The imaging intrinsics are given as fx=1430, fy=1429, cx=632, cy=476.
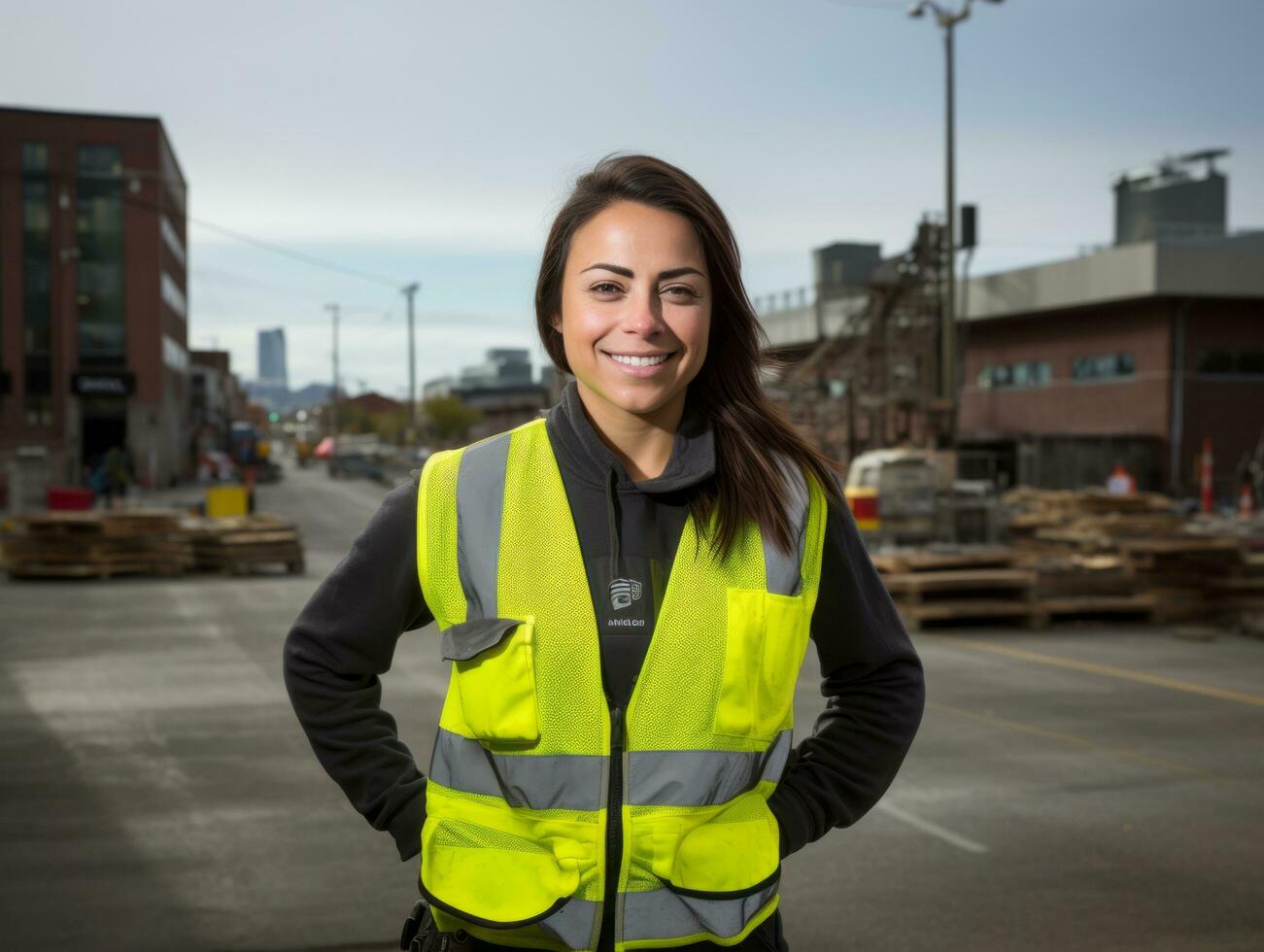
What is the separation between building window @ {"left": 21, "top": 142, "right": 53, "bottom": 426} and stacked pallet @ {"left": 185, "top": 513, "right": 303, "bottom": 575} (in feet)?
142

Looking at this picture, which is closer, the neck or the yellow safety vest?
the yellow safety vest

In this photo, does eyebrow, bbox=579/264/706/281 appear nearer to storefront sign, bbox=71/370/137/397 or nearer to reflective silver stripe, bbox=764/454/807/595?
reflective silver stripe, bbox=764/454/807/595

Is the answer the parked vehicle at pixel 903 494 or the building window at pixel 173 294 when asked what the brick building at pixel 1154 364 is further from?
the building window at pixel 173 294

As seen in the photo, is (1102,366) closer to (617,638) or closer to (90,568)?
(90,568)

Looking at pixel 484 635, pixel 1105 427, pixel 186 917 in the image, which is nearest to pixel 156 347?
pixel 1105 427

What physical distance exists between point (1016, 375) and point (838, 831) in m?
43.3

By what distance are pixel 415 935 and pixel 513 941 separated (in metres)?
0.29

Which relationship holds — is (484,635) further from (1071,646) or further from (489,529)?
(1071,646)

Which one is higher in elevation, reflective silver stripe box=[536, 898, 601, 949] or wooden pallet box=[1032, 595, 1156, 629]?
reflective silver stripe box=[536, 898, 601, 949]

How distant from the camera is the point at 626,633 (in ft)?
7.55

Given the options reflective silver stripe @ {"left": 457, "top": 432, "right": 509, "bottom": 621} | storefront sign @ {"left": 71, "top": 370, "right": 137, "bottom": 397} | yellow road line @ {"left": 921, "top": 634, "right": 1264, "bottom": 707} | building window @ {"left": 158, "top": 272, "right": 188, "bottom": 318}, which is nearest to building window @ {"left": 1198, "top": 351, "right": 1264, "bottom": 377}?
yellow road line @ {"left": 921, "top": 634, "right": 1264, "bottom": 707}

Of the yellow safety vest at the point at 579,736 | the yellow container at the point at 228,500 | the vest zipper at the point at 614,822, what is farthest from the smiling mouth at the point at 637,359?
the yellow container at the point at 228,500

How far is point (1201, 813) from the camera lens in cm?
780

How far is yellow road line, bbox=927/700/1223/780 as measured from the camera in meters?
8.88
